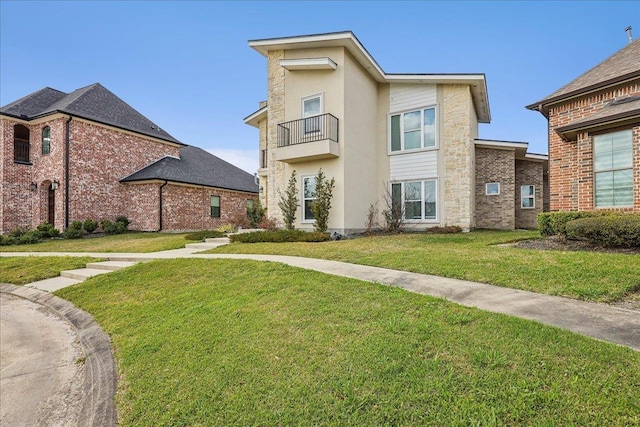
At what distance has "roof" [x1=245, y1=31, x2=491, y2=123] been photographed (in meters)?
12.3

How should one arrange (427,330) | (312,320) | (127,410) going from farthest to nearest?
(312,320), (427,330), (127,410)

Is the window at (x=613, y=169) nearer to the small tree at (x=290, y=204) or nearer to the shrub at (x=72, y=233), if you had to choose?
the small tree at (x=290, y=204)

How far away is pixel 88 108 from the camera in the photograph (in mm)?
19359

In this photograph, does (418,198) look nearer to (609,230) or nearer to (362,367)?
(609,230)

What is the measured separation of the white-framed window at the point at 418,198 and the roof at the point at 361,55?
421cm

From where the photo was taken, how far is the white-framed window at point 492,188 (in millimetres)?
15039

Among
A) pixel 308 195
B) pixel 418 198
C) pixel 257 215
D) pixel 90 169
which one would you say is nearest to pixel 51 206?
pixel 90 169

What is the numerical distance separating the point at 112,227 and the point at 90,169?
3596mm

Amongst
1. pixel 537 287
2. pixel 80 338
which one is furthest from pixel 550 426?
pixel 80 338

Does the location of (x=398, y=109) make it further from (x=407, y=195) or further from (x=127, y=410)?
(x=127, y=410)

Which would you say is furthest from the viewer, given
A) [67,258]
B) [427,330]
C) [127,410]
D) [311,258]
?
[67,258]

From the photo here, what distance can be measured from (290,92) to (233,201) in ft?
41.8

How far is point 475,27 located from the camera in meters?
14.3

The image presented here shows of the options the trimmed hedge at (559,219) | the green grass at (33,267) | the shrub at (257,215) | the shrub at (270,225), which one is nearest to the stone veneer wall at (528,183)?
the trimmed hedge at (559,219)
